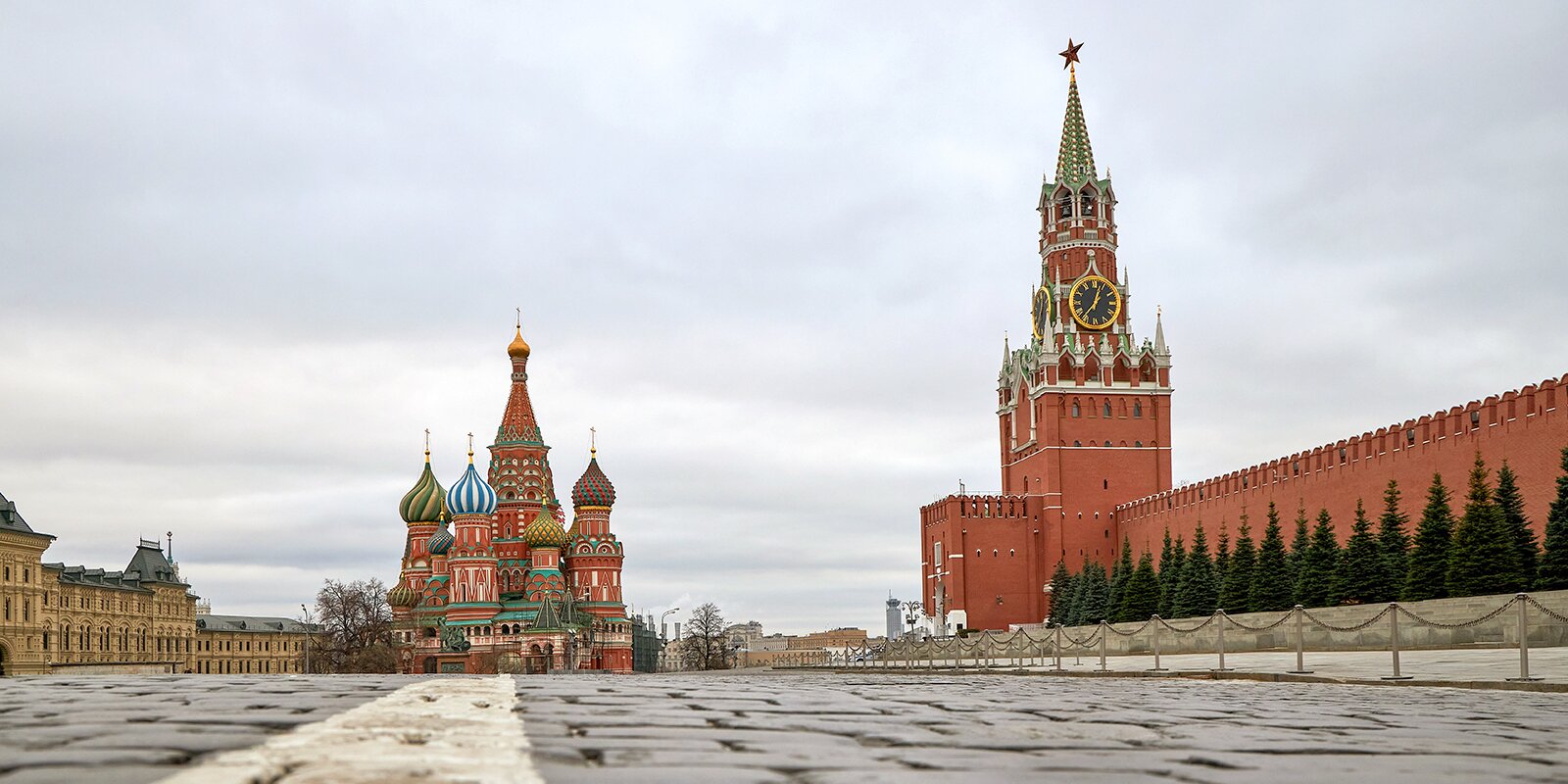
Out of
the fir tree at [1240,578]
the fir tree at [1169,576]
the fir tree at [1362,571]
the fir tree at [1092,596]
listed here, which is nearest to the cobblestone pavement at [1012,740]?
the fir tree at [1362,571]

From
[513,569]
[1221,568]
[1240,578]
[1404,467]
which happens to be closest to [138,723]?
[1240,578]

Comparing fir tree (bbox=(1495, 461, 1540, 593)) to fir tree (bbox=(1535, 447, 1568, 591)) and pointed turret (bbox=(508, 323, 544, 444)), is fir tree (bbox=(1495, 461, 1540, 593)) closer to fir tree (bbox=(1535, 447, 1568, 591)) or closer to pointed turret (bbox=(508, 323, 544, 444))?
fir tree (bbox=(1535, 447, 1568, 591))

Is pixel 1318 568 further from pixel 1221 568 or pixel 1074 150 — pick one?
pixel 1074 150

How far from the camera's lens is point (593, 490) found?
214ft

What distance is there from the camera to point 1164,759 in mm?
3998

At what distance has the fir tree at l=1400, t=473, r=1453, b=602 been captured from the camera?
2733 cm

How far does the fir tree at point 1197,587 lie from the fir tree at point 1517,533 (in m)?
12.7

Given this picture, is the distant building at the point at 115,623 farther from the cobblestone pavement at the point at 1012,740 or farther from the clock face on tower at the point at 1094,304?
the cobblestone pavement at the point at 1012,740

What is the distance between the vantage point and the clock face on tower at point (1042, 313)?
61.1 meters

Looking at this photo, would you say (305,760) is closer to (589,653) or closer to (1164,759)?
(1164,759)

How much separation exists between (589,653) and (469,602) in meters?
5.56

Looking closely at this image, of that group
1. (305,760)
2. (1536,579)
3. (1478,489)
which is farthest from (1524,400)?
(305,760)

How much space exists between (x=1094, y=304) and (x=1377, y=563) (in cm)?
3118

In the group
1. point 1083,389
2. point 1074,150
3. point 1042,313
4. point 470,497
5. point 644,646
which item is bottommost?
point 644,646
